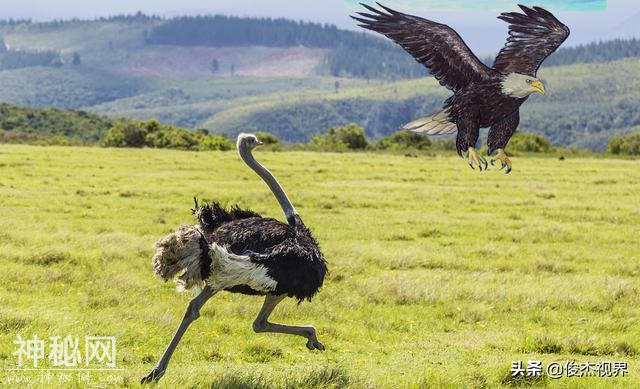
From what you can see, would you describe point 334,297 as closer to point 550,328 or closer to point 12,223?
point 550,328

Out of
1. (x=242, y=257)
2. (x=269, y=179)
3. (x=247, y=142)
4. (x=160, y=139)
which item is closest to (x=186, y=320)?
(x=242, y=257)

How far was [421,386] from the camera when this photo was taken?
7488 mm

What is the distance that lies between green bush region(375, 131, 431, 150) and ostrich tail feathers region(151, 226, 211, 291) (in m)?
34.3

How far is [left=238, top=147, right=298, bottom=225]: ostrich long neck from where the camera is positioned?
21.5ft

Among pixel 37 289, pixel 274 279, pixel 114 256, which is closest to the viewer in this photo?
pixel 274 279

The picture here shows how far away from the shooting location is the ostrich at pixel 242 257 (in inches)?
262

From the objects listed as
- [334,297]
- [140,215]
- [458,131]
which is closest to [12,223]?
[140,215]

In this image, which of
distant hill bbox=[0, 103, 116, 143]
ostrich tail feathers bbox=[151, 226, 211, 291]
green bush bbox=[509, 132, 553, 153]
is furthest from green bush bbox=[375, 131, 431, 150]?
distant hill bbox=[0, 103, 116, 143]

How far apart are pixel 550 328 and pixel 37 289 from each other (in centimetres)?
795

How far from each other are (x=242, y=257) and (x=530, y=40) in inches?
139

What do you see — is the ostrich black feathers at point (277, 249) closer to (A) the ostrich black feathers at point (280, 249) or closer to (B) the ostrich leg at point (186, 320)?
(A) the ostrich black feathers at point (280, 249)

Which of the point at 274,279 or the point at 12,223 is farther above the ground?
the point at 274,279

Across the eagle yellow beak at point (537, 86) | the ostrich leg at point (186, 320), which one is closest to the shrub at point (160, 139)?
the ostrich leg at point (186, 320)

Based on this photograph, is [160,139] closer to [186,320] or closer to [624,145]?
[624,145]
